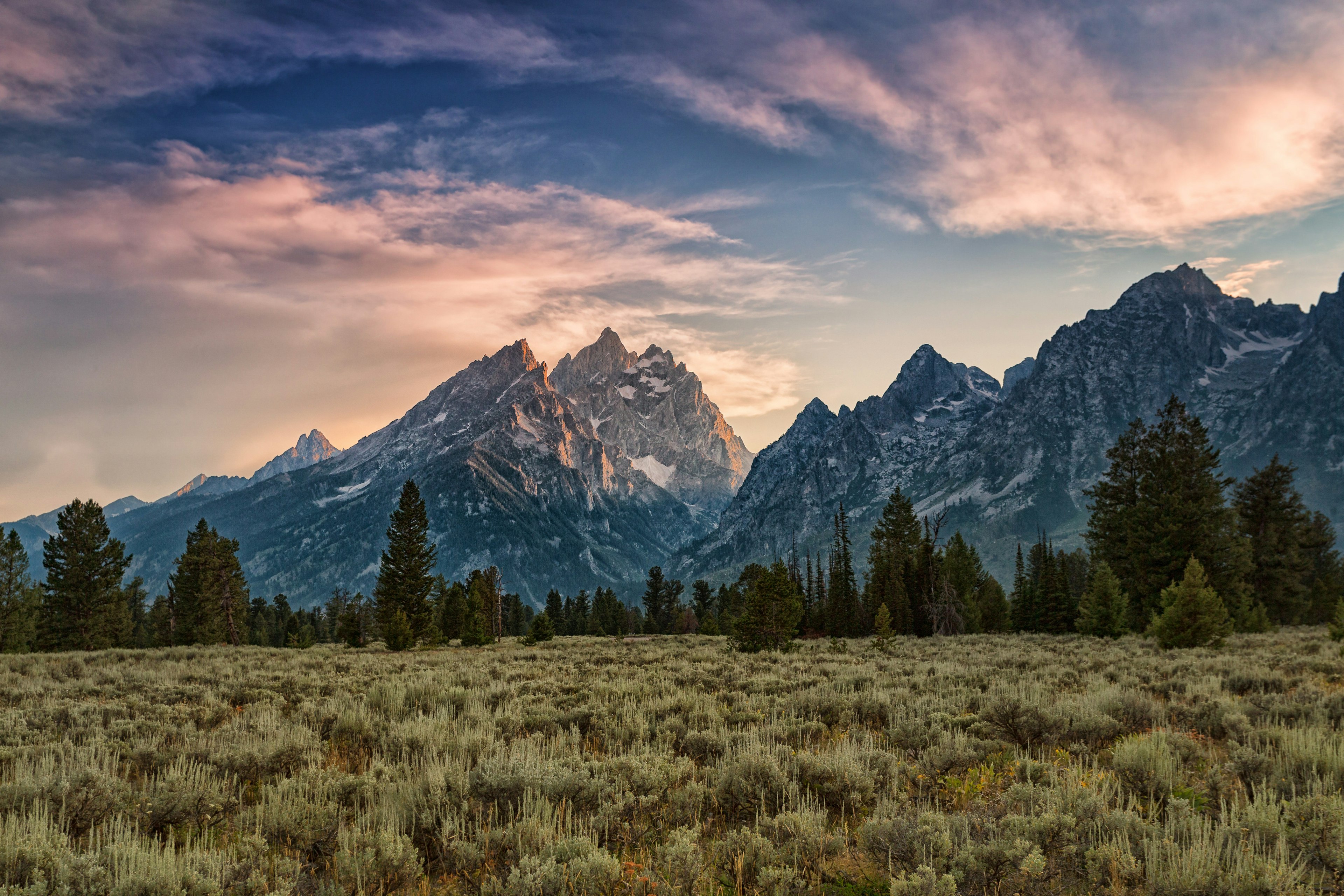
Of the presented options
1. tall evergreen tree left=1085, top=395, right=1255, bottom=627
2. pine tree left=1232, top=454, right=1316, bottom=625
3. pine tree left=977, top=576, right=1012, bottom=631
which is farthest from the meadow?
pine tree left=977, top=576, right=1012, bottom=631

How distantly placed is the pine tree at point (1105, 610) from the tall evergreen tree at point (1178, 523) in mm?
1560

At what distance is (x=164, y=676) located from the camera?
17.5 metres

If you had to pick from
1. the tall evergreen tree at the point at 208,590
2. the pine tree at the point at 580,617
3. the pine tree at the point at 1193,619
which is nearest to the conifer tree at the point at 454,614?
the tall evergreen tree at the point at 208,590

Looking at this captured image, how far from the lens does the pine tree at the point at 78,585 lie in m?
51.5

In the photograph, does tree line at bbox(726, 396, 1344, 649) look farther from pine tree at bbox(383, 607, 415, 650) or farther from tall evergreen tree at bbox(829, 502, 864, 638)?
pine tree at bbox(383, 607, 415, 650)

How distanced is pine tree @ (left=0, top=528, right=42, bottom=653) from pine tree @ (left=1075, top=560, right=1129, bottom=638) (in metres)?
73.0

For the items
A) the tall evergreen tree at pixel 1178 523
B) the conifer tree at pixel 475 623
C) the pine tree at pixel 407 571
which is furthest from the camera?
the conifer tree at pixel 475 623

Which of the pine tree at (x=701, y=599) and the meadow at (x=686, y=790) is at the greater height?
the meadow at (x=686, y=790)

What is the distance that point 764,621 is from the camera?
34125mm

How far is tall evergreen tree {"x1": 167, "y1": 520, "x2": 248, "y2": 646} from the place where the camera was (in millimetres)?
57188

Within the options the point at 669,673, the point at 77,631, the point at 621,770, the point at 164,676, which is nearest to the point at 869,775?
the point at 621,770

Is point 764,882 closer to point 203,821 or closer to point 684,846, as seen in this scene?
point 684,846

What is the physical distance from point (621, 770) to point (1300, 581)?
6492cm

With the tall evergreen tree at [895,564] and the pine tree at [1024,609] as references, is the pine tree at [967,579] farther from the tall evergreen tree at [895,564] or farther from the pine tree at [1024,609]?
the tall evergreen tree at [895,564]
